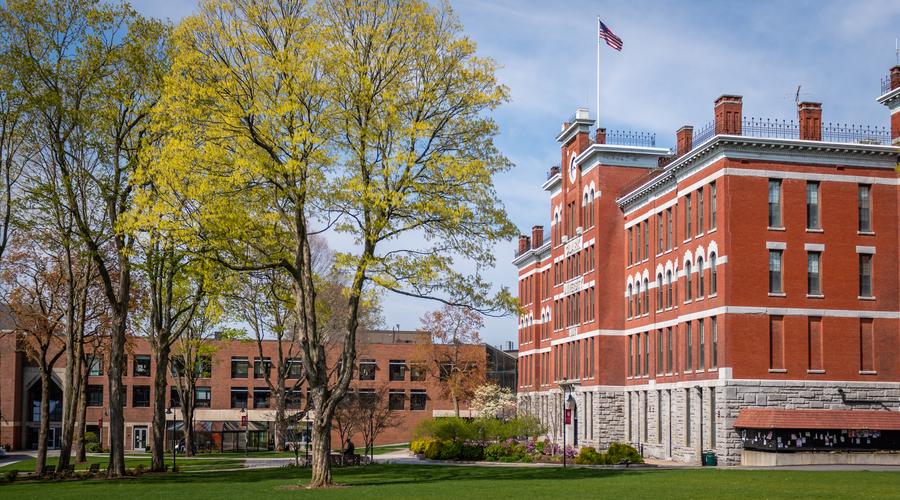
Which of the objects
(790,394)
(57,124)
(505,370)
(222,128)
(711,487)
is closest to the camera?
(711,487)

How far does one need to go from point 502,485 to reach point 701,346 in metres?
20.4

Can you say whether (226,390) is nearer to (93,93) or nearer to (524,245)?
(524,245)

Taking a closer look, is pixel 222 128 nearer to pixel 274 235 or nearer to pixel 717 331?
pixel 274 235

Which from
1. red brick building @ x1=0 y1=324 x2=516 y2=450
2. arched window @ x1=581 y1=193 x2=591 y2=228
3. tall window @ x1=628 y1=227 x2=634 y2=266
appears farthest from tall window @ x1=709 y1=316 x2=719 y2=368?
red brick building @ x1=0 y1=324 x2=516 y2=450

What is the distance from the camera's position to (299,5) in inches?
1342

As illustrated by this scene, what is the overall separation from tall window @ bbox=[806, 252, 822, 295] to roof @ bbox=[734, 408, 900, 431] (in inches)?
215

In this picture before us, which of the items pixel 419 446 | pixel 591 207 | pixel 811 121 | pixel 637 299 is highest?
pixel 811 121

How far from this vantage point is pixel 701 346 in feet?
164

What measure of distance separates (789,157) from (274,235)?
2500 centimetres

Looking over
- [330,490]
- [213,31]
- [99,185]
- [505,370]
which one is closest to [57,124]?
[99,185]

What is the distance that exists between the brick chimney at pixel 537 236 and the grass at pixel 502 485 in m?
43.1

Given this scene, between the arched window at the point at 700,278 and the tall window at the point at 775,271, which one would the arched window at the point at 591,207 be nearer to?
the arched window at the point at 700,278

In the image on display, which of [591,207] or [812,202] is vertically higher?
[591,207]

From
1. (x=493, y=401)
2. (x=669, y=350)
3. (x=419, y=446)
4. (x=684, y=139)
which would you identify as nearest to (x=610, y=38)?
(x=684, y=139)
